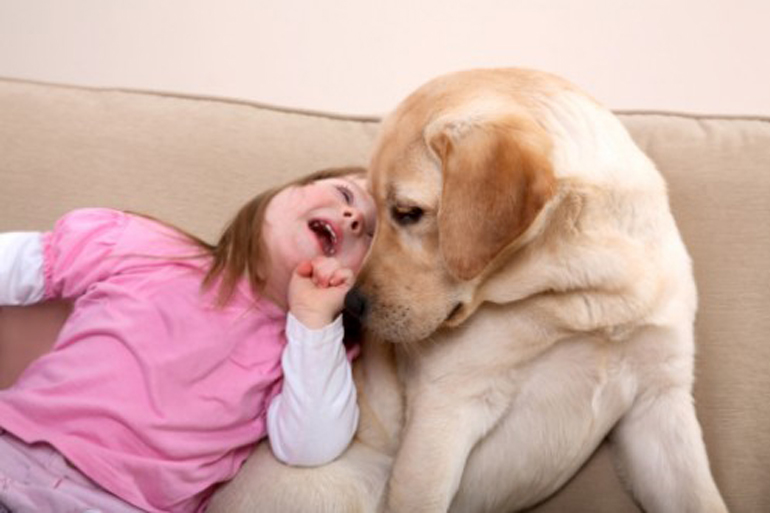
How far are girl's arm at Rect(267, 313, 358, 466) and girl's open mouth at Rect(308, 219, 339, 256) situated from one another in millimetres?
210

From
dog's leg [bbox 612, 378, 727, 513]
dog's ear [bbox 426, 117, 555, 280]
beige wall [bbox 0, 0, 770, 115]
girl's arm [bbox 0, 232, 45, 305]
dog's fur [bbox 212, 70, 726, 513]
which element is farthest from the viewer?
beige wall [bbox 0, 0, 770, 115]

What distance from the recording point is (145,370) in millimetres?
1572

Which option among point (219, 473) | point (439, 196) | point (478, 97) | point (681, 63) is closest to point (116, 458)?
point (219, 473)

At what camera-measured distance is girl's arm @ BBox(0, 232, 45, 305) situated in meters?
1.68

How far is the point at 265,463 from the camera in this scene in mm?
1607

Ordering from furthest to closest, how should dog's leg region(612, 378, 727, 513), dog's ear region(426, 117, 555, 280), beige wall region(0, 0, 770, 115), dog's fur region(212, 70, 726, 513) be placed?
1. beige wall region(0, 0, 770, 115)
2. dog's leg region(612, 378, 727, 513)
3. dog's fur region(212, 70, 726, 513)
4. dog's ear region(426, 117, 555, 280)

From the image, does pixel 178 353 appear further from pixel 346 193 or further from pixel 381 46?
pixel 381 46

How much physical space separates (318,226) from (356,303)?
28cm

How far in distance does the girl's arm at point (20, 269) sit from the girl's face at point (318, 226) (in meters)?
0.50

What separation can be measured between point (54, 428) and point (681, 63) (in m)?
2.20

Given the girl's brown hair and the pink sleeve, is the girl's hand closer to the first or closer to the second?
the girl's brown hair

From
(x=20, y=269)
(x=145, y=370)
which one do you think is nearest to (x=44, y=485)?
(x=145, y=370)

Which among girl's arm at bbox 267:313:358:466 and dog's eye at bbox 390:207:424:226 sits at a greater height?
dog's eye at bbox 390:207:424:226

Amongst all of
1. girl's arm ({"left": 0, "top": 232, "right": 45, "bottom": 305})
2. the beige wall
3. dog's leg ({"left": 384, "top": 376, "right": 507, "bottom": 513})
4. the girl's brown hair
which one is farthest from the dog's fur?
the beige wall
